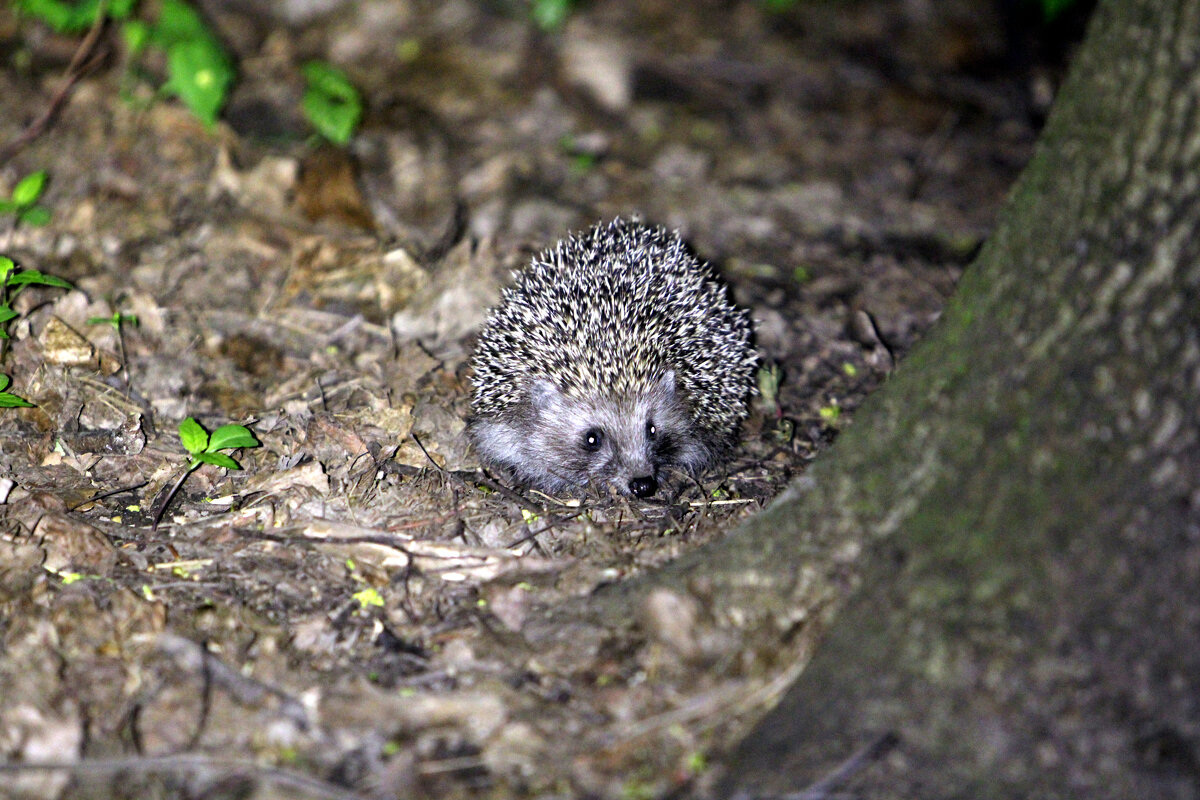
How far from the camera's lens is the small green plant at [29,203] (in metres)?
7.30

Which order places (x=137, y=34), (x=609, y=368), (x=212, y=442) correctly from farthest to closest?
(x=137, y=34)
(x=609, y=368)
(x=212, y=442)

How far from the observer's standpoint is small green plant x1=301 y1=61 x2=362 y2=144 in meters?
8.84

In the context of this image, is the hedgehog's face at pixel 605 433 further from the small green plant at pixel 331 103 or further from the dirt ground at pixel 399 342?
the small green plant at pixel 331 103

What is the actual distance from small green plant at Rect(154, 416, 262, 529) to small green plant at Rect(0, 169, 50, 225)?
10.1 feet

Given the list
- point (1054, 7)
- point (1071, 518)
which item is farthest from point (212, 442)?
point (1054, 7)

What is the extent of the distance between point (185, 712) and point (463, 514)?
191 centimetres

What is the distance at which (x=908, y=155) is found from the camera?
386 inches

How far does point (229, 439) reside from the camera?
17.9ft

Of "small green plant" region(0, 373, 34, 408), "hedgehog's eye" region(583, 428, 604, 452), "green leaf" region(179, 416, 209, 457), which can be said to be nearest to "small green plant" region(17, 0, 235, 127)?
"small green plant" region(0, 373, 34, 408)

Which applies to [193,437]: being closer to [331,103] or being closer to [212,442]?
[212,442]

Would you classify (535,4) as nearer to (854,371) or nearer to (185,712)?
(854,371)

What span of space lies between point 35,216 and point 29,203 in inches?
4.7

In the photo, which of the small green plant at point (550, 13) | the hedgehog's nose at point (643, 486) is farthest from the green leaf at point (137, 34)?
the hedgehog's nose at point (643, 486)

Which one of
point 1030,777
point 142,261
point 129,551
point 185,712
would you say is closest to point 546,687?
point 185,712
